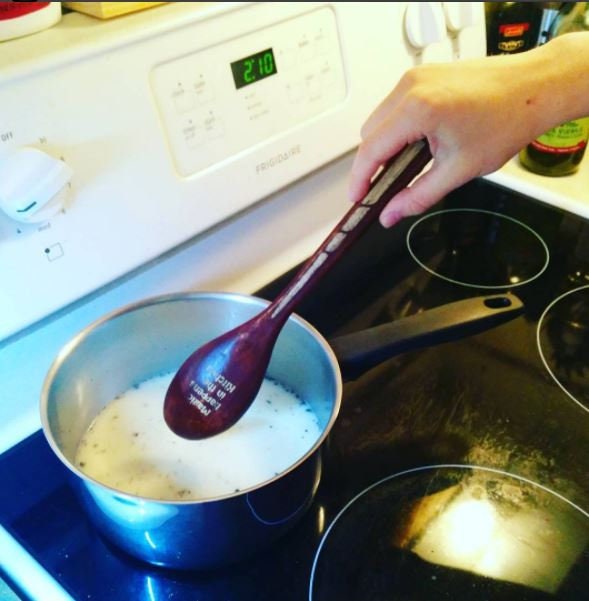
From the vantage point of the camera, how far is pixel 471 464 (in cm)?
50

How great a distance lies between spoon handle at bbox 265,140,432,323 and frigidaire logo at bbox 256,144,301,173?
6.1 inches

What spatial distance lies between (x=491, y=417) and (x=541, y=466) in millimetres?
55

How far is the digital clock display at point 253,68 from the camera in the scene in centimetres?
53

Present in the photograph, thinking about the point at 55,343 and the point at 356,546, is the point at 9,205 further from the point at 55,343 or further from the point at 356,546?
the point at 356,546

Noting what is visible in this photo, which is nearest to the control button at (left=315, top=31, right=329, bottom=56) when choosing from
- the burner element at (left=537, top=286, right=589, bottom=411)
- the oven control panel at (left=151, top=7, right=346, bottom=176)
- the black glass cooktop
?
the oven control panel at (left=151, top=7, right=346, bottom=176)

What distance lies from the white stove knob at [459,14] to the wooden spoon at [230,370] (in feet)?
0.97

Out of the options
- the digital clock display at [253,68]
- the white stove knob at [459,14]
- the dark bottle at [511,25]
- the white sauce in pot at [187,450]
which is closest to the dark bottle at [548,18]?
the dark bottle at [511,25]

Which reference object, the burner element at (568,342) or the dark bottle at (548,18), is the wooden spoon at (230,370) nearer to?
the burner element at (568,342)

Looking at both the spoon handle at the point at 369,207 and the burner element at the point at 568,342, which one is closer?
the spoon handle at the point at 369,207

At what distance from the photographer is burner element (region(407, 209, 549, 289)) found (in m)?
0.69

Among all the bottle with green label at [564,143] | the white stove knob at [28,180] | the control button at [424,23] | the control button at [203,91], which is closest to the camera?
the white stove knob at [28,180]

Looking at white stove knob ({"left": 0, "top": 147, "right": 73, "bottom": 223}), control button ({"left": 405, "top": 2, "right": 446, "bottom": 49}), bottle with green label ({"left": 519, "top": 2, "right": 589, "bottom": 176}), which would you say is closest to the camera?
white stove knob ({"left": 0, "top": 147, "right": 73, "bottom": 223})

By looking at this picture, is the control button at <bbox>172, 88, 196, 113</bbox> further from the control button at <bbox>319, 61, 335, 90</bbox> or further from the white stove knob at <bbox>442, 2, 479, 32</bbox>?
the white stove knob at <bbox>442, 2, 479, 32</bbox>

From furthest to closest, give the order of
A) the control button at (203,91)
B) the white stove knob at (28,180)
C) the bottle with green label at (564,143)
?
1. the bottle with green label at (564,143)
2. the control button at (203,91)
3. the white stove knob at (28,180)
